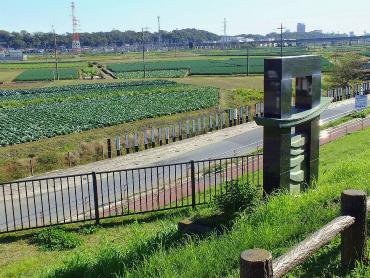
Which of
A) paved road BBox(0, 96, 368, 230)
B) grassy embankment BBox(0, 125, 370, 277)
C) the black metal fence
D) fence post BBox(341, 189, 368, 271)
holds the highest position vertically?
fence post BBox(341, 189, 368, 271)

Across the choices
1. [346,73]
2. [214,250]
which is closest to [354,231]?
[214,250]

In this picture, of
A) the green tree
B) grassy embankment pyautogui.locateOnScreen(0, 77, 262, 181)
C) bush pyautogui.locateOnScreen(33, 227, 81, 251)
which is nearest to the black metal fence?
bush pyautogui.locateOnScreen(33, 227, 81, 251)

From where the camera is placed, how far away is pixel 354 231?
15.0 ft

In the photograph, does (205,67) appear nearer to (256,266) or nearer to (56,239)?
(56,239)

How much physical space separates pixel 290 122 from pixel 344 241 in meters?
4.80

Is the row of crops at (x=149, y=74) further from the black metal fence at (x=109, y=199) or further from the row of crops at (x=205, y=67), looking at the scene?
the black metal fence at (x=109, y=199)

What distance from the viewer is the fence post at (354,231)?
450 centimetres

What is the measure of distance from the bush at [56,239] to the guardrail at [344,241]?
264 inches

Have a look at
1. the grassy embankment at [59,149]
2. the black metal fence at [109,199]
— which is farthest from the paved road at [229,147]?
the grassy embankment at [59,149]

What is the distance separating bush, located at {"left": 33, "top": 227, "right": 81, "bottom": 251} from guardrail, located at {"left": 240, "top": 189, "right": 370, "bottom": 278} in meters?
6.70

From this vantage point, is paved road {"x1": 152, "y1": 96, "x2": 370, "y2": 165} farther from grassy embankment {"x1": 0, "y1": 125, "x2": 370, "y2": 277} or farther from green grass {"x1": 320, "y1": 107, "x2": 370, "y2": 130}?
grassy embankment {"x1": 0, "y1": 125, "x2": 370, "y2": 277}

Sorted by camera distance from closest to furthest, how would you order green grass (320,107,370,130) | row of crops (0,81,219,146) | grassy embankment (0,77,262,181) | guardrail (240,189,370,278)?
guardrail (240,189,370,278) < grassy embankment (0,77,262,181) < green grass (320,107,370,130) < row of crops (0,81,219,146)

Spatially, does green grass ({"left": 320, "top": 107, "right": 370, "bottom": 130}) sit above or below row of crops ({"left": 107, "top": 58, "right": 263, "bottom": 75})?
below

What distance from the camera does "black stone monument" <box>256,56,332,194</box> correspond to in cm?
899
